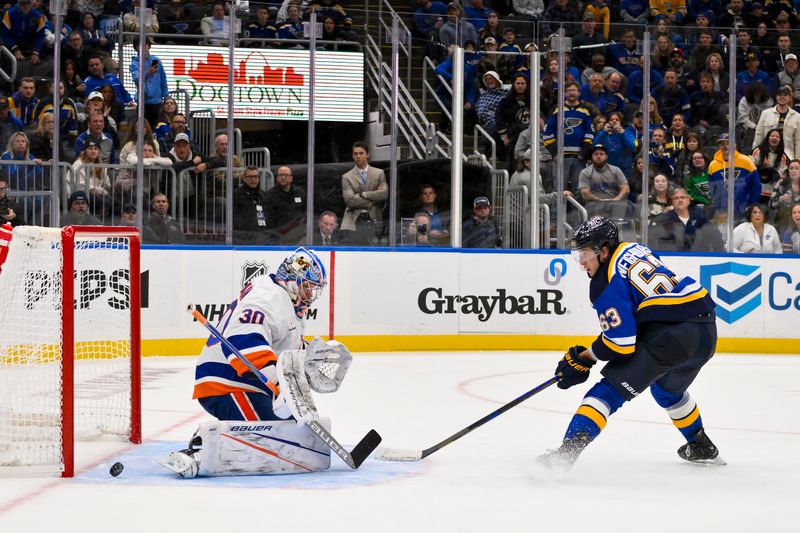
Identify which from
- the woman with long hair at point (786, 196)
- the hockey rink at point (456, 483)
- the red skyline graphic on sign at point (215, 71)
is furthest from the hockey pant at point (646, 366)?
the woman with long hair at point (786, 196)

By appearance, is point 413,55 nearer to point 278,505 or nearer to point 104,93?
point 104,93

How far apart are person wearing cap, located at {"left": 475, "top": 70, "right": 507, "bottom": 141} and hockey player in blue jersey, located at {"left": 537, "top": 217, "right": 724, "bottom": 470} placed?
6.06m

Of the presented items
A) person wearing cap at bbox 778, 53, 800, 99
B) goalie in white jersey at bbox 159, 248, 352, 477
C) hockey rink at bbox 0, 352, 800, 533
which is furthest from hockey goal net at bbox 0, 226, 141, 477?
person wearing cap at bbox 778, 53, 800, 99

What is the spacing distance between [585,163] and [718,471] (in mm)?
6213

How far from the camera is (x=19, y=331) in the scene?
505 centimetres

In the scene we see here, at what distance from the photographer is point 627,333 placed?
180 inches

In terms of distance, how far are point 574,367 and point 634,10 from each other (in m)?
9.61

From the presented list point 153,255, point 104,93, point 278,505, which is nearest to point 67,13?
point 104,93

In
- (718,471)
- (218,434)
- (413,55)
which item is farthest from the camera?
(413,55)

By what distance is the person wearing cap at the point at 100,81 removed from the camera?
9.58m

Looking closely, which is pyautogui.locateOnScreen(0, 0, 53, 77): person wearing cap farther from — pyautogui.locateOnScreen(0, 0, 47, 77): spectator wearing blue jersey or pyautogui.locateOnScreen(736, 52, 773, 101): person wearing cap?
pyautogui.locateOnScreen(736, 52, 773, 101): person wearing cap

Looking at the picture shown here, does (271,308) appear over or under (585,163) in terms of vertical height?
under

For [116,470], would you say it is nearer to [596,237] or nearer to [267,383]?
[267,383]

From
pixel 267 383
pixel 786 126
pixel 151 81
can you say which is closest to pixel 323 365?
pixel 267 383
